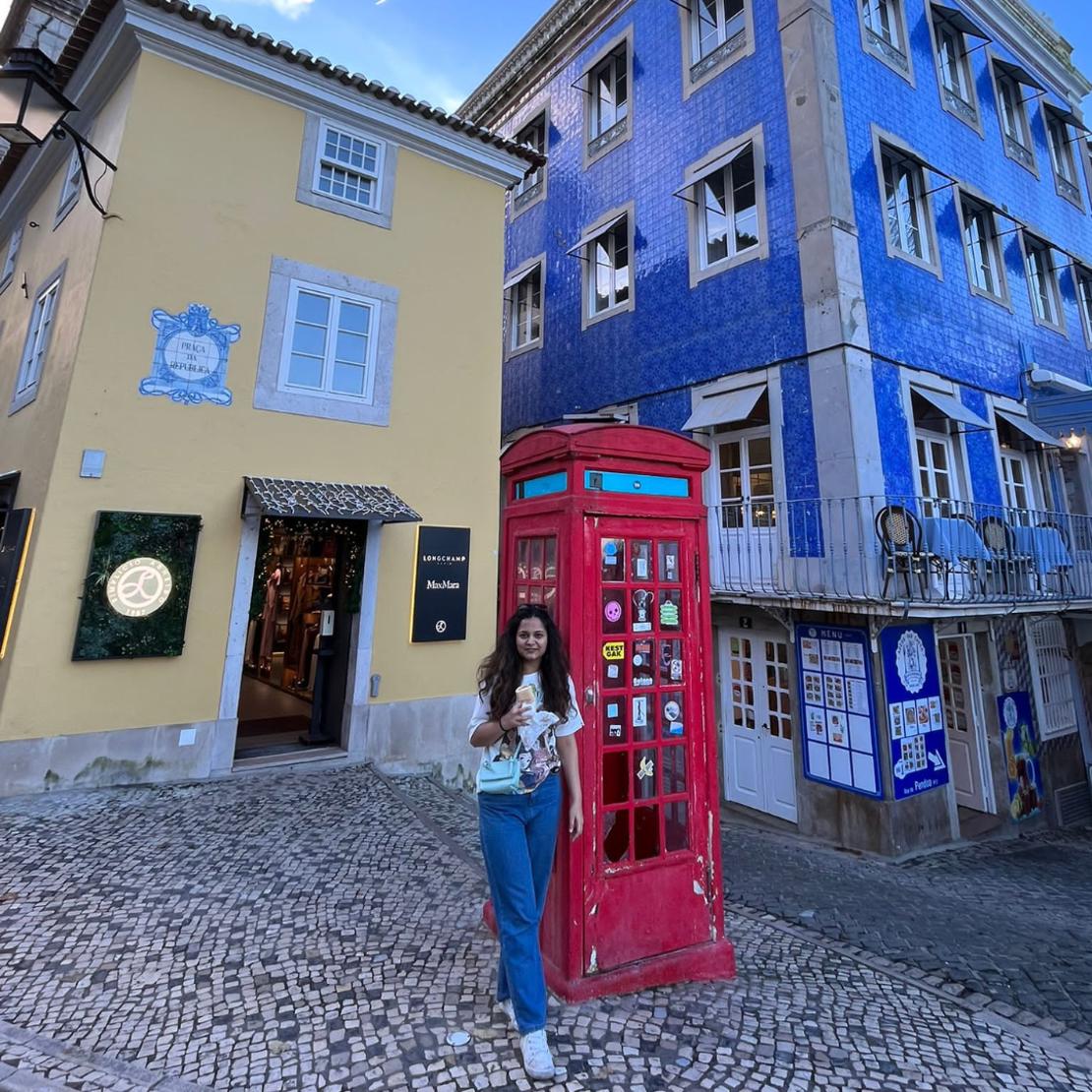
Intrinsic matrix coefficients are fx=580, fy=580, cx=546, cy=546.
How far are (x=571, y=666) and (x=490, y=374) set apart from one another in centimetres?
681

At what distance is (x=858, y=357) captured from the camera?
814 cm

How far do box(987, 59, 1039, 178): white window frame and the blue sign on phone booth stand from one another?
11.1 m

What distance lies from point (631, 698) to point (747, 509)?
21.6 ft

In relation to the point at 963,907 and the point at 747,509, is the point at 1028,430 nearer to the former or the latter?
the point at 747,509

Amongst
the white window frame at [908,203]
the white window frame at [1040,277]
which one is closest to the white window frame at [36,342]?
the white window frame at [908,203]

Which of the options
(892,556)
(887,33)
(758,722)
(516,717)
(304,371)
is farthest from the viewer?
(887,33)

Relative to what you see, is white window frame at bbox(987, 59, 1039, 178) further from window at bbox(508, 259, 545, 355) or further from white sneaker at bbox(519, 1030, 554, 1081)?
white sneaker at bbox(519, 1030, 554, 1081)

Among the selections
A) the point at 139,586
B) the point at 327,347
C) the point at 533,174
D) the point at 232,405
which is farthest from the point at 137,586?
the point at 533,174

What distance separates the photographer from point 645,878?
10.9ft

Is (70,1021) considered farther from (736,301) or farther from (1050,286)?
(1050,286)

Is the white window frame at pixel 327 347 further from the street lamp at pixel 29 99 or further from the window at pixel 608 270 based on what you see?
the window at pixel 608 270

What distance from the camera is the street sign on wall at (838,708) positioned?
771cm

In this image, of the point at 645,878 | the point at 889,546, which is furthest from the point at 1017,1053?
the point at 889,546

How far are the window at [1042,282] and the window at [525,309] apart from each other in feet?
33.2
